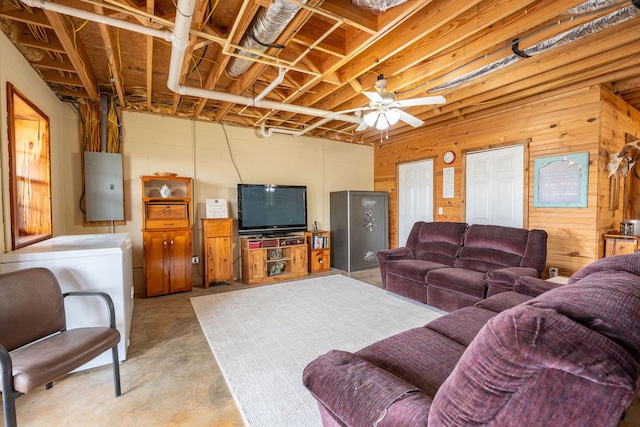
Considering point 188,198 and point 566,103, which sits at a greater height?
point 566,103

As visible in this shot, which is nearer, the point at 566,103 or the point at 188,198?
the point at 566,103

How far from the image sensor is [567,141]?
11.7 ft

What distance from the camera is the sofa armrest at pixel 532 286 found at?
235cm

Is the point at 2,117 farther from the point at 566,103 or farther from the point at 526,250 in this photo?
the point at 566,103

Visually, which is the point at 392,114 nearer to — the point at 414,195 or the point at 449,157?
the point at 449,157

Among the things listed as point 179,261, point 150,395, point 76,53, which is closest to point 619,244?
point 150,395

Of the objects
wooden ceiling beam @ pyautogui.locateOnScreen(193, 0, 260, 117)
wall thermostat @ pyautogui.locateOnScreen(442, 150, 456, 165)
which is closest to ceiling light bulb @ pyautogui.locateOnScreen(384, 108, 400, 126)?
wooden ceiling beam @ pyautogui.locateOnScreen(193, 0, 260, 117)

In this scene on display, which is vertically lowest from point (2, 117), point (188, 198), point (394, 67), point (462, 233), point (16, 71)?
point (462, 233)

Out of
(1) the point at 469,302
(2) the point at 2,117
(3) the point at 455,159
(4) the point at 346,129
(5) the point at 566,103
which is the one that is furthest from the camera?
(4) the point at 346,129

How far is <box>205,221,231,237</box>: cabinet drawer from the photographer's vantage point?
173 inches

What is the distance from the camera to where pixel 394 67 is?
10.1ft

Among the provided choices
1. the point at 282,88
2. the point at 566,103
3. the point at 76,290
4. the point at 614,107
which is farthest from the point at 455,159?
the point at 76,290

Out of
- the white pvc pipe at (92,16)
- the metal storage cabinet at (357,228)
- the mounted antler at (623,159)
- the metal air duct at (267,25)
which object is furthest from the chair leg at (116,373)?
the mounted antler at (623,159)

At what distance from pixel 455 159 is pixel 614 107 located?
191 centimetres
